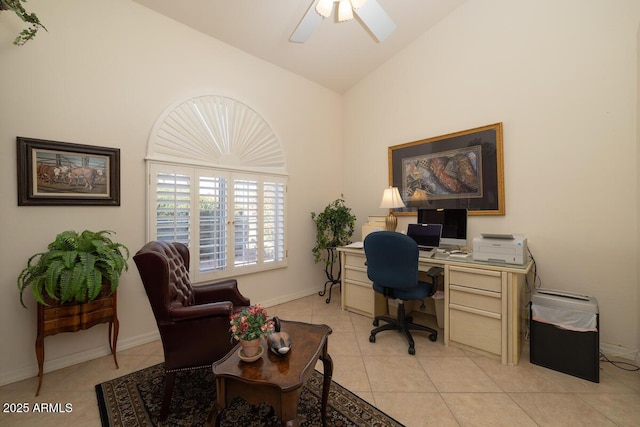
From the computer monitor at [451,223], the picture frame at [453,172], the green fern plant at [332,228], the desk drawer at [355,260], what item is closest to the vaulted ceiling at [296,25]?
the picture frame at [453,172]

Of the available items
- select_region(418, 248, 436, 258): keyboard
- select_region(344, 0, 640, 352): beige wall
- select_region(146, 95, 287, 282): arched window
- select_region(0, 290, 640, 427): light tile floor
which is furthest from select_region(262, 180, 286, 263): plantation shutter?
select_region(344, 0, 640, 352): beige wall

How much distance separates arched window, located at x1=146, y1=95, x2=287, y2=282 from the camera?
8.53ft

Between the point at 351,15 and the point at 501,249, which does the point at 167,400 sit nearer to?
the point at 501,249

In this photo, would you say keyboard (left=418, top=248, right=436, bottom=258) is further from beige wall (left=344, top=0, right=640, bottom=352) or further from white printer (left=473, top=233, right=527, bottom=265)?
beige wall (left=344, top=0, right=640, bottom=352)

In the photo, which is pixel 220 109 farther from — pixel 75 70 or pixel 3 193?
pixel 3 193

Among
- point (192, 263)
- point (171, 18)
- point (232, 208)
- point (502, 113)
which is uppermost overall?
point (171, 18)

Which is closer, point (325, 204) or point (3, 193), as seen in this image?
point (3, 193)

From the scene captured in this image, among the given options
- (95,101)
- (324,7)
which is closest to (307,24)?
(324,7)

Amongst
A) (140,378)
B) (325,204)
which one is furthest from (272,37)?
(140,378)

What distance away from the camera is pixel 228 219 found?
9.94 ft

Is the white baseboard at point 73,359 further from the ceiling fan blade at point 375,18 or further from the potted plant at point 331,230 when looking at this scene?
the ceiling fan blade at point 375,18

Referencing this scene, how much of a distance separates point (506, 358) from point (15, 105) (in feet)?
14.3

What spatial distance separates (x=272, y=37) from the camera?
10.0ft

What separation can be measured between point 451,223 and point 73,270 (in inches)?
133
